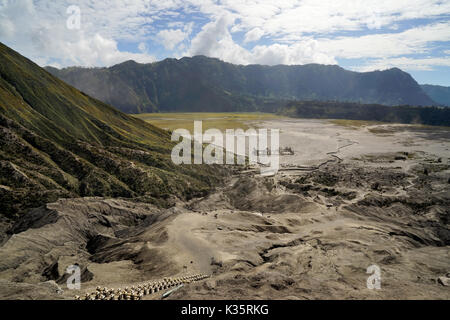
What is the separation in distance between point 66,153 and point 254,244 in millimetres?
35120

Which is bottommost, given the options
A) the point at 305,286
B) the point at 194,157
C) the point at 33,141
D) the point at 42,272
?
the point at 42,272

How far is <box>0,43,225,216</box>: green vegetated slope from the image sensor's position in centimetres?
3904

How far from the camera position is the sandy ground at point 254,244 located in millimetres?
19797

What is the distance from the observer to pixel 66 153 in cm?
4684

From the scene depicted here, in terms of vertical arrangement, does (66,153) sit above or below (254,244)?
above

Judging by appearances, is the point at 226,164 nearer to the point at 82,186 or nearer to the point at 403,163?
the point at 82,186

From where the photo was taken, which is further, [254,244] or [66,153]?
[66,153]

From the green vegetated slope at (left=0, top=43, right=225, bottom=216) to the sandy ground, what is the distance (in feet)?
13.5

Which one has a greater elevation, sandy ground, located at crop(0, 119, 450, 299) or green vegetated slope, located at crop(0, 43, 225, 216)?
green vegetated slope, located at crop(0, 43, 225, 216)

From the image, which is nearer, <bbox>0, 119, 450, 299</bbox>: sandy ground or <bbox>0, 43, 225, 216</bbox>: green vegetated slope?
<bbox>0, 119, 450, 299</bbox>: sandy ground

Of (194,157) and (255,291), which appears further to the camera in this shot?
(194,157)

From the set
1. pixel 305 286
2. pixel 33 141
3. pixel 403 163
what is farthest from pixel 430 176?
pixel 33 141

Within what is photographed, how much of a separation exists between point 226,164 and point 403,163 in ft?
162

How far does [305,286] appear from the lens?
19391 mm
